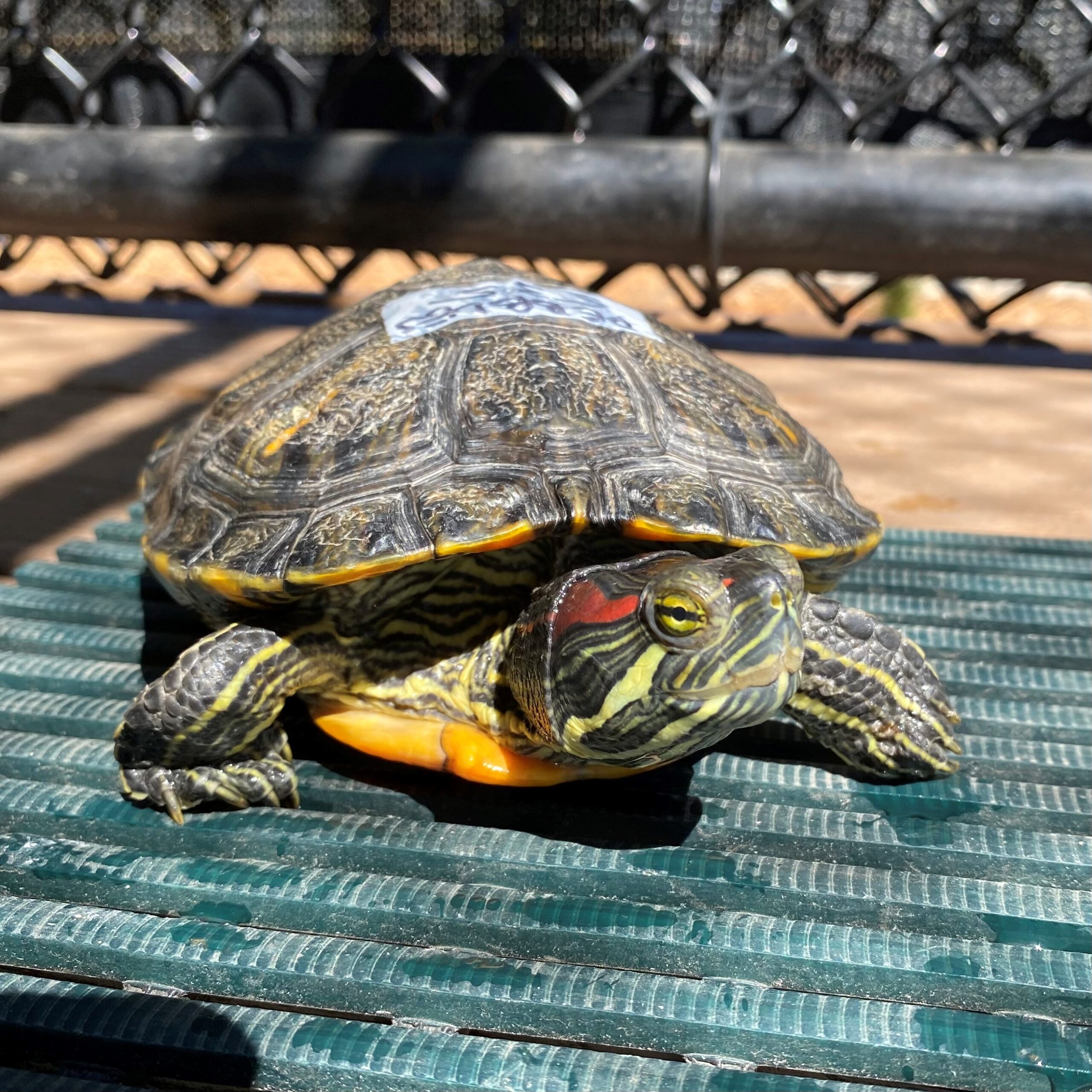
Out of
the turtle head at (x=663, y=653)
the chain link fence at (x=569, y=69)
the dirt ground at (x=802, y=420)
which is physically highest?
the chain link fence at (x=569, y=69)

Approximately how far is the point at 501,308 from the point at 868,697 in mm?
1119

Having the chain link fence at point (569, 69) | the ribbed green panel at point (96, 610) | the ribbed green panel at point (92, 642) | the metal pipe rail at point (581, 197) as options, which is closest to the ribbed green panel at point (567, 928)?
the ribbed green panel at point (92, 642)

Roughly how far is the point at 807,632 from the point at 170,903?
1164 millimetres

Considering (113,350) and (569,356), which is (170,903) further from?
(113,350)

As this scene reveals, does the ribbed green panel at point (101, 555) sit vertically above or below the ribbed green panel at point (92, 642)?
below

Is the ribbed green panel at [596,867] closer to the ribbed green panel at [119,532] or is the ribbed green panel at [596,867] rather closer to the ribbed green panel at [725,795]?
the ribbed green panel at [725,795]

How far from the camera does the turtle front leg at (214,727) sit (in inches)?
76.5

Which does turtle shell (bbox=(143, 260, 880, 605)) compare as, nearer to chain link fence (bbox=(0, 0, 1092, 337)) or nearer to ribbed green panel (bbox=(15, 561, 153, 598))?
ribbed green panel (bbox=(15, 561, 153, 598))

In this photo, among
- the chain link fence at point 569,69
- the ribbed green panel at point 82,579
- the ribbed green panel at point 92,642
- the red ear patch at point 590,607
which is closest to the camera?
the red ear patch at point 590,607

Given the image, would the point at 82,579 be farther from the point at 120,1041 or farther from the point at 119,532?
the point at 120,1041

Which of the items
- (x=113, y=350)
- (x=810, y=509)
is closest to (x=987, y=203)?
(x=810, y=509)

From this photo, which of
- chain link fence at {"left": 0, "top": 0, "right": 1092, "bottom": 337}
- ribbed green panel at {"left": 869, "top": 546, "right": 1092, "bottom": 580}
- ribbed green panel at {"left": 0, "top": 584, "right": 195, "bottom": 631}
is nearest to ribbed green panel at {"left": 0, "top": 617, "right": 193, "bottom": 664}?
ribbed green panel at {"left": 0, "top": 584, "right": 195, "bottom": 631}

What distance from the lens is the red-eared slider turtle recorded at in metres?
1.84

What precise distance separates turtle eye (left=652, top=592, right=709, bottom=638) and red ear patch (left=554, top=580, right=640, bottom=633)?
0.07 meters
